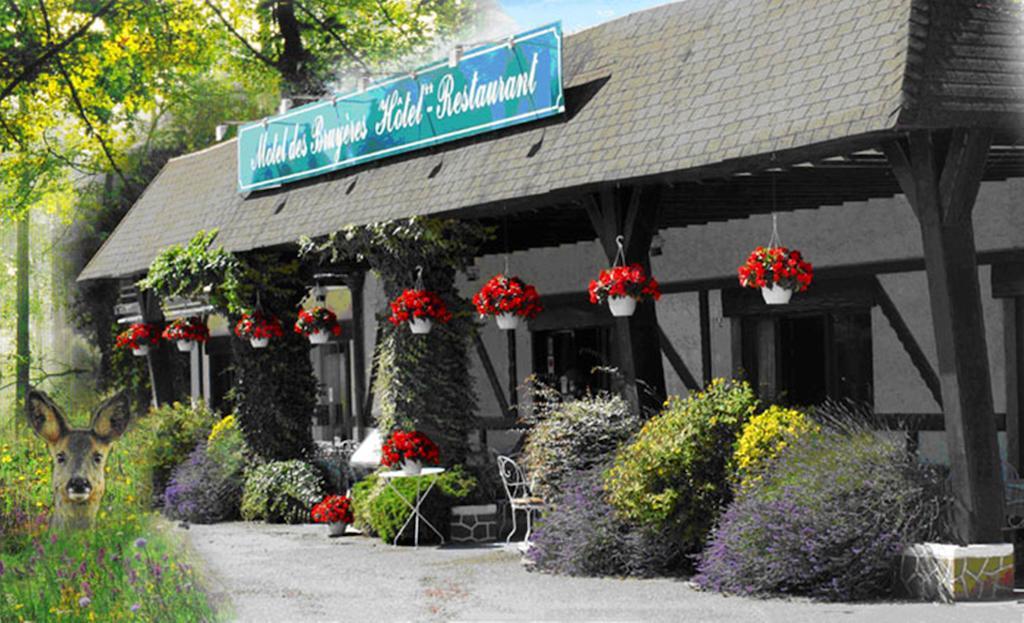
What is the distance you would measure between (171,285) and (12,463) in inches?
368

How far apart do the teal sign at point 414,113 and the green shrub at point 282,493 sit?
372 centimetres

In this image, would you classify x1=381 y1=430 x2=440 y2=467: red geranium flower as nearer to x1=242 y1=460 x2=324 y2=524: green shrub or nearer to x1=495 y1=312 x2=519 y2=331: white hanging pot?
A: x1=495 y1=312 x2=519 y2=331: white hanging pot

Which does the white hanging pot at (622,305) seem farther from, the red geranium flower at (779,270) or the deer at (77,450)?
the deer at (77,450)

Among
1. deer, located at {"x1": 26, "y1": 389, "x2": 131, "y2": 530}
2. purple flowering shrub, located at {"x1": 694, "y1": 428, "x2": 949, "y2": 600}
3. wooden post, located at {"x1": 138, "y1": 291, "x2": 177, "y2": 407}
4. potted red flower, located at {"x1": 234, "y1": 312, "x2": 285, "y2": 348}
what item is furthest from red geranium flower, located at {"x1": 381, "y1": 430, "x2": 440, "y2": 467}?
deer, located at {"x1": 26, "y1": 389, "x2": 131, "y2": 530}

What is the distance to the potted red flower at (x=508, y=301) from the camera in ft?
48.2


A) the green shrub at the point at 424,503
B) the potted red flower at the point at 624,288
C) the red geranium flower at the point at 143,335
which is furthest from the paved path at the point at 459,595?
the red geranium flower at the point at 143,335

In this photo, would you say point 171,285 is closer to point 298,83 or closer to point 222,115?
point 298,83

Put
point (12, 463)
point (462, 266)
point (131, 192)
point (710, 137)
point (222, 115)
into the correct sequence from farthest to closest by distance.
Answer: point (222, 115)
point (131, 192)
point (462, 266)
point (710, 137)
point (12, 463)

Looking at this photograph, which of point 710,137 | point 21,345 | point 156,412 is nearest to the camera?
point 710,137

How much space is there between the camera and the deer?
286 inches

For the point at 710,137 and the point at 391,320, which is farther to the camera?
the point at 391,320

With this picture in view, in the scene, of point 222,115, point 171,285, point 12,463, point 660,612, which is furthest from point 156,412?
point 222,115

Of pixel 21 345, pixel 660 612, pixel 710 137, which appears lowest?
pixel 660 612

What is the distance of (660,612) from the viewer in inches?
414
